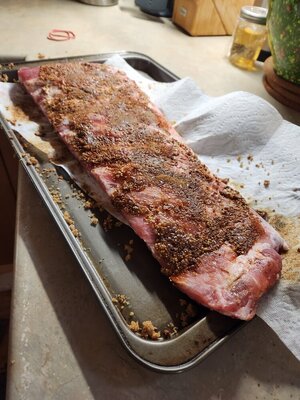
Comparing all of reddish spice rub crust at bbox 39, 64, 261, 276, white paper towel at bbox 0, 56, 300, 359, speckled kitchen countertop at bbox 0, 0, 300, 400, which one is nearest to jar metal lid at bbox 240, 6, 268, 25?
white paper towel at bbox 0, 56, 300, 359

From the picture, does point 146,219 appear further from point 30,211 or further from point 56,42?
point 56,42

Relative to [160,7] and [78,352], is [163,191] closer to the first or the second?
[78,352]

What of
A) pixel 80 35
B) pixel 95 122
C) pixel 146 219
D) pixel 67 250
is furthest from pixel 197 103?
pixel 80 35

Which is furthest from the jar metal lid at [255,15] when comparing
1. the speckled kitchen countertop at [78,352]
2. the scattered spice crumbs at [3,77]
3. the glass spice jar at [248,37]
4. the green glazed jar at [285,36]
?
the speckled kitchen countertop at [78,352]

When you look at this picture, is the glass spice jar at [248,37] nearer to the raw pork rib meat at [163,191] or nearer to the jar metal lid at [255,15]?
the jar metal lid at [255,15]

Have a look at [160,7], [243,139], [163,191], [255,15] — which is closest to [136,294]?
[163,191]

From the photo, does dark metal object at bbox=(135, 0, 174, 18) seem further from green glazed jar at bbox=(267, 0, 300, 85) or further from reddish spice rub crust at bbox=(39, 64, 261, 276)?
reddish spice rub crust at bbox=(39, 64, 261, 276)
